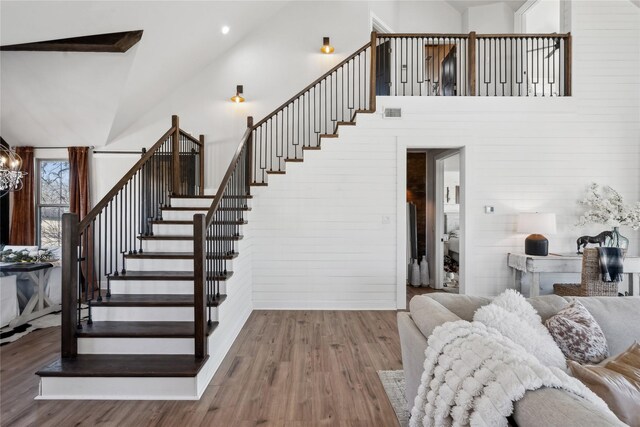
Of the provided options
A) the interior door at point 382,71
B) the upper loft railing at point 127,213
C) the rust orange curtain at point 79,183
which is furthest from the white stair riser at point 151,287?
the interior door at point 382,71

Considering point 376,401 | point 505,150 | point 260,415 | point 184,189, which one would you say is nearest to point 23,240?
point 184,189

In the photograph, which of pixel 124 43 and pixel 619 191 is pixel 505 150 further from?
pixel 124 43

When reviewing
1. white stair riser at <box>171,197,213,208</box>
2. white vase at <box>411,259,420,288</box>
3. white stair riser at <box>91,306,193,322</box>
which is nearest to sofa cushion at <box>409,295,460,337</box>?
white stair riser at <box>91,306,193,322</box>

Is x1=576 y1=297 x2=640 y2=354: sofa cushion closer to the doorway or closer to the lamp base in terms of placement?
the lamp base

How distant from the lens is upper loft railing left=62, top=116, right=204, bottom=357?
8.51 feet

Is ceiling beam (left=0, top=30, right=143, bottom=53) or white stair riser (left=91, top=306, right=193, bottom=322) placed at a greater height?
ceiling beam (left=0, top=30, right=143, bottom=53)

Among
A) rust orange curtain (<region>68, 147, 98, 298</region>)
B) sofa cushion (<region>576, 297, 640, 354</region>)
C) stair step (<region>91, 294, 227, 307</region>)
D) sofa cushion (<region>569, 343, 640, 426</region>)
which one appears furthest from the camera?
rust orange curtain (<region>68, 147, 98, 298</region>)

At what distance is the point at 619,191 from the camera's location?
15.4 feet

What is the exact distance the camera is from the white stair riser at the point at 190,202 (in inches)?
179

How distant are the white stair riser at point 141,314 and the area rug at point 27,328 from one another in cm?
150

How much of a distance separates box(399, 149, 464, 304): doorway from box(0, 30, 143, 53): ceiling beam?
173 inches

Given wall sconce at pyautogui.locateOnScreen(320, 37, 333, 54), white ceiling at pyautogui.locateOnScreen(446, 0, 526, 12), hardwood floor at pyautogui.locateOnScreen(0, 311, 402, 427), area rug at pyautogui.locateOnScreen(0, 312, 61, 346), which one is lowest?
hardwood floor at pyautogui.locateOnScreen(0, 311, 402, 427)

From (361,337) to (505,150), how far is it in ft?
10.8

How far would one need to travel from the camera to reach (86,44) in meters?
4.10
